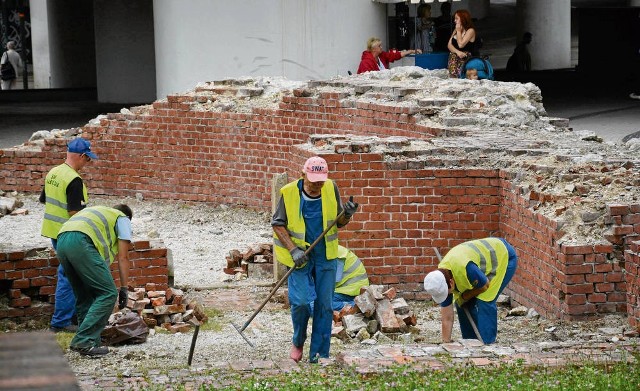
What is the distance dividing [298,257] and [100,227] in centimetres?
152

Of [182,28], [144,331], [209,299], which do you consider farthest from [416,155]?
[182,28]

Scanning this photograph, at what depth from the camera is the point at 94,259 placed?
27.8ft

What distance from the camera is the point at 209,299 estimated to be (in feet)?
35.4

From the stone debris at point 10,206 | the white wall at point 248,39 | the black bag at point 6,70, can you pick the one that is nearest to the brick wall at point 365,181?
the stone debris at point 10,206

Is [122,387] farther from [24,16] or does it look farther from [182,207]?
[24,16]

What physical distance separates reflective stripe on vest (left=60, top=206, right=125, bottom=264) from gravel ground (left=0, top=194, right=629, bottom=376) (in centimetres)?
76

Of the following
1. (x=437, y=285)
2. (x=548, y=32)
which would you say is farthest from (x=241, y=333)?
(x=548, y=32)

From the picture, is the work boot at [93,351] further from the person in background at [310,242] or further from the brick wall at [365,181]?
the brick wall at [365,181]

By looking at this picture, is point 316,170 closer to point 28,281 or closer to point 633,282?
point 633,282

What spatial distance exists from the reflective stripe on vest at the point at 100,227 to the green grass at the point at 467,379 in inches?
94.9

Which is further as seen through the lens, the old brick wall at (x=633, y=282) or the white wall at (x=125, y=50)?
the white wall at (x=125, y=50)

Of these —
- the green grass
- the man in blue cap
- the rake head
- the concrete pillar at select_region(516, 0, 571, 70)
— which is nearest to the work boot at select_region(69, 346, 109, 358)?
the rake head

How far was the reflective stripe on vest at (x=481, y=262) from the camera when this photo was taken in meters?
8.27

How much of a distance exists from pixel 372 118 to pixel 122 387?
744cm
